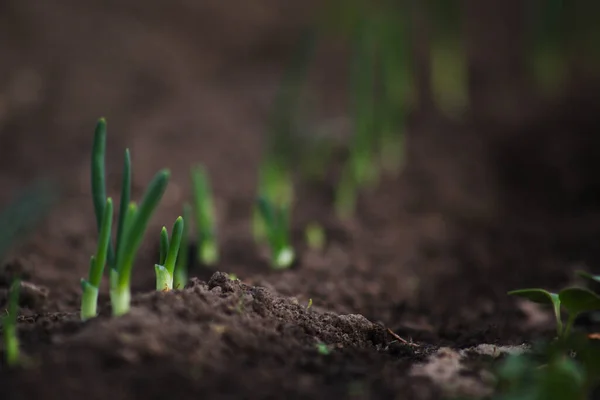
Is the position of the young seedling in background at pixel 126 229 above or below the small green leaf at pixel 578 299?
above

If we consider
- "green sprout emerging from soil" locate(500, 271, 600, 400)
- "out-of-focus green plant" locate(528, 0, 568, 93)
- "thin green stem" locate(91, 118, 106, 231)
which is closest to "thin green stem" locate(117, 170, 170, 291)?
"thin green stem" locate(91, 118, 106, 231)

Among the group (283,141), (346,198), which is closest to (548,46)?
(346,198)

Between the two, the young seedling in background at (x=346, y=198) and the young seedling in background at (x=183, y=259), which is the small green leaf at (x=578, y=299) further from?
the young seedling in background at (x=346, y=198)

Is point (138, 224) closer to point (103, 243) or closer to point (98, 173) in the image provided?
point (103, 243)

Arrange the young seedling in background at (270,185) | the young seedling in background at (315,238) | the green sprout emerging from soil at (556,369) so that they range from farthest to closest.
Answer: the young seedling in background at (270,185)
the young seedling in background at (315,238)
the green sprout emerging from soil at (556,369)

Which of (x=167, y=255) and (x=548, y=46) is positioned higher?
(x=548, y=46)

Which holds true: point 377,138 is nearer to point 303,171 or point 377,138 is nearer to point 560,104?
point 303,171

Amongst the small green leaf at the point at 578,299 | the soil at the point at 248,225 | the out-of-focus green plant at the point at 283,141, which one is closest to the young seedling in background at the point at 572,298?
the small green leaf at the point at 578,299
